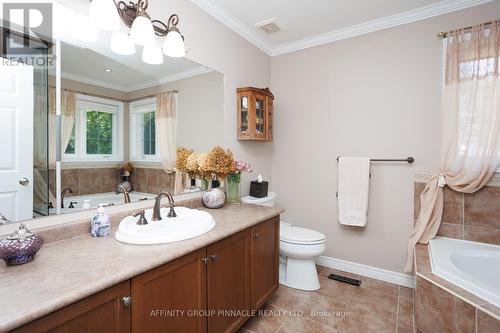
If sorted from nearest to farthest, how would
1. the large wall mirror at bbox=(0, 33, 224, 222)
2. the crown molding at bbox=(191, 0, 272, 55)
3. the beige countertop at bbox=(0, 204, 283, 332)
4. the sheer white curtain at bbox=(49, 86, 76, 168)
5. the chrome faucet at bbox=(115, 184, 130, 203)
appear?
the beige countertop at bbox=(0, 204, 283, 332), the large wall mirror at bbox=(0, 33, 224, 222), the sheer white curtain at bbox=(49, 86, 76, 168), the chrome faucet at bbox=(115, 184, 130, 203), the crown molding at bbox=(191, 0, 272, 55)

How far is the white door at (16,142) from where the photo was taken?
1.06 meters

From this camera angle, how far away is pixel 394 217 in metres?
2.31

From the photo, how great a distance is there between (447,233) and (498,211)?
1.24 feet

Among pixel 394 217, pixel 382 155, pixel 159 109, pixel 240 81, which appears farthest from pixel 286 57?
pixel 394 217

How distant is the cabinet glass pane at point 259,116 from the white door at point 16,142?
1.66 metres

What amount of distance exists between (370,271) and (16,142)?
2836 millimetres

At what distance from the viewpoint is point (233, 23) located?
7.47ft

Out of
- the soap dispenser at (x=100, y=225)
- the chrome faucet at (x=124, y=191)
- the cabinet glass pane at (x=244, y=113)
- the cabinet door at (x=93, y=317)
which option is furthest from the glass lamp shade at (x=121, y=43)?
the cabinet door at (x=93, y=317)

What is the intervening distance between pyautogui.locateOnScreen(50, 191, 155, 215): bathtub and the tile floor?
46.0 inches

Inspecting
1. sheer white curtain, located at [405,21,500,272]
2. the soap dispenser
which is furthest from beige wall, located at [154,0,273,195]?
sheer white curtain, located at [405,21,500,272]

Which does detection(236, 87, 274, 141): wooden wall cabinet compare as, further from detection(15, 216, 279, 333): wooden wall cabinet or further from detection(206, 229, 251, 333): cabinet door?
detection(206, 229, 251, 333): cabinet door

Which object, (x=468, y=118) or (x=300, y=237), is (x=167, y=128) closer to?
(x=300, y=237)

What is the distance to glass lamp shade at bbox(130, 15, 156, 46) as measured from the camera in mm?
1400

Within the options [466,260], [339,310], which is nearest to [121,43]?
[339,310]
